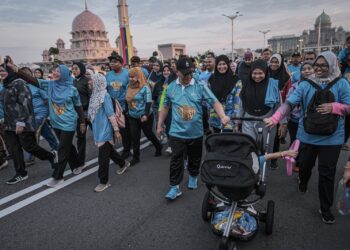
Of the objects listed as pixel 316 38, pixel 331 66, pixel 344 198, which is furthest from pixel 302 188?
pixel 316 38

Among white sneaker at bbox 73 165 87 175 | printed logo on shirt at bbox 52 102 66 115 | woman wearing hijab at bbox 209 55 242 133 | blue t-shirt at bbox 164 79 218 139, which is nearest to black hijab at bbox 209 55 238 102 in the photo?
woman wearing hijab at bbox 209 55 242 133

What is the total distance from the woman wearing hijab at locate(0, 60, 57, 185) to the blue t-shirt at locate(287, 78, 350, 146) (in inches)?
157

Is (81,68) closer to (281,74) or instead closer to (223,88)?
(223,88)

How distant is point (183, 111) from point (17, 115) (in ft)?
9.12

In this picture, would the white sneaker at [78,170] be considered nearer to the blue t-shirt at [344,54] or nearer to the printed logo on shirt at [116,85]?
the printed logo on shirt at [116,85]

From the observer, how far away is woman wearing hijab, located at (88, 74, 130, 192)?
4125 mm

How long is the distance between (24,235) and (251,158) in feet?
8.64

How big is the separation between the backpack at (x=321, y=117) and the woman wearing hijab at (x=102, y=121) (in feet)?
8.77

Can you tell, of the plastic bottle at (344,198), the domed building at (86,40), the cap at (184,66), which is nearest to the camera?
the plastic bottle at (344,198)

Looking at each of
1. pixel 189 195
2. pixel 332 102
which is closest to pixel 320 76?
pixel 332 102

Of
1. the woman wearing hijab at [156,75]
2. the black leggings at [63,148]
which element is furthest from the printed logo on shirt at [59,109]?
the woman wearing hijab at [156,75]

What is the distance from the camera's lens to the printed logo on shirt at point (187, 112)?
3660 millimetres

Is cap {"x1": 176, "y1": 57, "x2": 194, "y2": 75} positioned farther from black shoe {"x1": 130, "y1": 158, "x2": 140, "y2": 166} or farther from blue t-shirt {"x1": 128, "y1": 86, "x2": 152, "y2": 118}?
black shoe {"x1": 130, "y1": 158, "x2": 140, "y2": 166}

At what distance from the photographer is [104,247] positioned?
280cm
